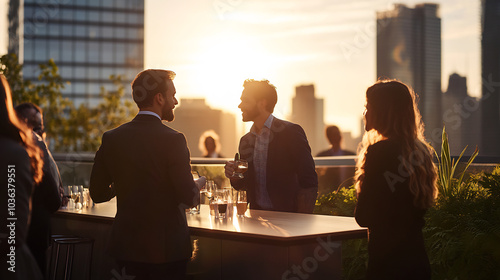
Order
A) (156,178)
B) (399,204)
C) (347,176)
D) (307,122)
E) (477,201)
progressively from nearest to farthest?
(399,204)
(156,178)
(477,201)
(347,176)
(307,122)

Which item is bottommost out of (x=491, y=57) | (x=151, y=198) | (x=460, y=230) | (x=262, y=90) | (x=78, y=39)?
(x=460, y=230)

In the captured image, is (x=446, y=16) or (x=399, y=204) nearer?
(x=399, y=204)

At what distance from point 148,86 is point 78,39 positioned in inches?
3441

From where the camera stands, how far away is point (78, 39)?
86.6 metres

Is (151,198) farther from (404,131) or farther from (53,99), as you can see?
(53,99)

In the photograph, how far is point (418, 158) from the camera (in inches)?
116

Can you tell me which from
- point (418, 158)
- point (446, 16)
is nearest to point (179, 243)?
point (418, 158)

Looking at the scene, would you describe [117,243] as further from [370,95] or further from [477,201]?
[477,201]

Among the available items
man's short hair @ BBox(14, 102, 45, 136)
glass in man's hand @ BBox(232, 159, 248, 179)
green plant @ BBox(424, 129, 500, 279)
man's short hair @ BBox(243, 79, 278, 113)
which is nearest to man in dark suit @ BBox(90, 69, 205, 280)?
glass in man's hand @ BBox(232, 159, 248, 179)

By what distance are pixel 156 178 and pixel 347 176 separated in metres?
4.70

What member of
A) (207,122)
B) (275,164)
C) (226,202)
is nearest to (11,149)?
(226,202)

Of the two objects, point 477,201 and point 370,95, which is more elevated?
point 370,95

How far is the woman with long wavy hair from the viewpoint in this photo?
2.89m

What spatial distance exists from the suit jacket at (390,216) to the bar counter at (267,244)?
54 centimetres
